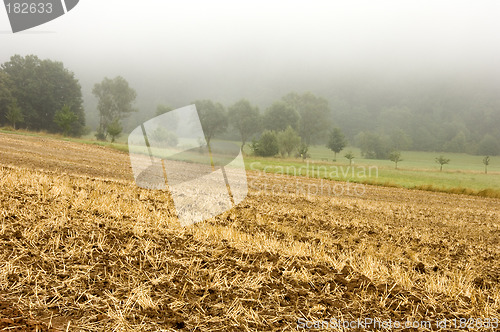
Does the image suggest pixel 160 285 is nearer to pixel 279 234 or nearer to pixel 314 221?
pixel 279 234

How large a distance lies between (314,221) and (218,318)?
7004mm

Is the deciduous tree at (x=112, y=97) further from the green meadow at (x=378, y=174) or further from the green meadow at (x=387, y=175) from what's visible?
the green meadow at (x=387, y=175)

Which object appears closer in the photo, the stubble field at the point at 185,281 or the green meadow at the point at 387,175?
the stubble field at the point at 185,281

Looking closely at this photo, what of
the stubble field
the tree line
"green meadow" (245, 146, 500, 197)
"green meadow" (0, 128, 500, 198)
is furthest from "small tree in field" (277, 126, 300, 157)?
the stubble field

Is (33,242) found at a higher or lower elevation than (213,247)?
higher

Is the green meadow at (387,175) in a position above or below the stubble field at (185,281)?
below

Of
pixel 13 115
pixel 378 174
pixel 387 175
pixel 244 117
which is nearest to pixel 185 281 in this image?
pixel 387 175

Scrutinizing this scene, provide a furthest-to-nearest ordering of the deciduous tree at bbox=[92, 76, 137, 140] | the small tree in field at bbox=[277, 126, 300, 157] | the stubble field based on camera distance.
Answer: the deciduous tree at bbox=[92, 76, 137, 140], the small tree in field at bbox=[277, 126, 300, 157], the stubble field

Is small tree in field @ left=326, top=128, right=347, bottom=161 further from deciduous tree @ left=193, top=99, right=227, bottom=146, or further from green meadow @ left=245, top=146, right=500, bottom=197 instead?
green meadow @ left=245, top=146, right=500, bottom=197

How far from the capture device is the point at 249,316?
320cm

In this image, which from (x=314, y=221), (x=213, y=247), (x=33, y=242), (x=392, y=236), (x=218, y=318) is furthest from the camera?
(x=314, y=221)

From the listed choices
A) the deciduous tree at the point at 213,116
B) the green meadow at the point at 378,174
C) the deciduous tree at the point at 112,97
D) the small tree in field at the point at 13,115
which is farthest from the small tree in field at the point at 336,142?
the small tree in field at the point at 13,115

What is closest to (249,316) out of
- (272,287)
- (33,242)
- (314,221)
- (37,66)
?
(272,287)
